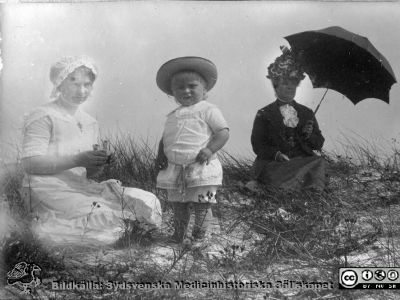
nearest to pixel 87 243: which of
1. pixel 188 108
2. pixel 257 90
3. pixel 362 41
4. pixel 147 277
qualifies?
pixel 147 277

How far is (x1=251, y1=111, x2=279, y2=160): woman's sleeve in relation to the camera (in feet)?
13.6

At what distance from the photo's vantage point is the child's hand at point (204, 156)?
158 inches

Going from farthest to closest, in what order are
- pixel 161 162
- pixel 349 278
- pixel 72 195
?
pixel 161 162 → pixel 72 195 → pixel 349 278

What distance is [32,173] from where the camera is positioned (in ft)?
13.3

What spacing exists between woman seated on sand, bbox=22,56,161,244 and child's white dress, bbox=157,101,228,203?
0.19 metres

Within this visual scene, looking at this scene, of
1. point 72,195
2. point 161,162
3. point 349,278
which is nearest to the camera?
point 349,278

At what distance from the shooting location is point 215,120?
4051mm

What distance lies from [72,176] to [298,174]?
145 centimetres

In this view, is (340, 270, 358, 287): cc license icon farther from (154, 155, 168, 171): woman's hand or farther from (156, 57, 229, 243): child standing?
(154, 155, 168, 171): woman's hand

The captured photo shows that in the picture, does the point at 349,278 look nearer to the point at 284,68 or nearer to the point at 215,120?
the point at 215,120

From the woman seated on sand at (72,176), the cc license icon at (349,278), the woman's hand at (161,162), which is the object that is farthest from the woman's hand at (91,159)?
the cc license icon at (349,278)

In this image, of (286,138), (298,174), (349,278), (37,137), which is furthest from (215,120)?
(349,278)

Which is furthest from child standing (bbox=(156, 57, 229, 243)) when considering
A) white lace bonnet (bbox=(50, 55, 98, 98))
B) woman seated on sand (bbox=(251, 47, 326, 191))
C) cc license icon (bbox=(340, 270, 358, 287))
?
cc license icon (bbox=(340, 270, 358, 287))

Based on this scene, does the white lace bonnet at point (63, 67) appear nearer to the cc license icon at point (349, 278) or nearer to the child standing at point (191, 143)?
the child standing at point (191, 143)
